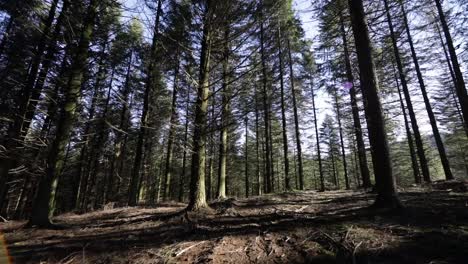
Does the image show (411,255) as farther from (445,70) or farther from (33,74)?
(445,70)

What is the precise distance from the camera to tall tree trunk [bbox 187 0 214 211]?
254 inches

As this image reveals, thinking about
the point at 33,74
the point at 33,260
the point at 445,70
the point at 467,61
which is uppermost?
the point at 445,70

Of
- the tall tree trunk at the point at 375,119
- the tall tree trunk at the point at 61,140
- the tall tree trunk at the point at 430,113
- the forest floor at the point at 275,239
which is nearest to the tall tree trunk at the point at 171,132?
the forest floor at the point at 275,239

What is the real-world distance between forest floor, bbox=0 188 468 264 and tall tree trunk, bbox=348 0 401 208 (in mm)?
525

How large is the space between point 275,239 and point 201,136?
Result: 3.64 metres

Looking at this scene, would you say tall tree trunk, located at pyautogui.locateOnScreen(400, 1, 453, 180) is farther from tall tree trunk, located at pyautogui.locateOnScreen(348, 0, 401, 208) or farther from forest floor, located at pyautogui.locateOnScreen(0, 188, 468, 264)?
tall tree trunk, located at pyautogui.locateOnScreen(348, 0, 401, 208)

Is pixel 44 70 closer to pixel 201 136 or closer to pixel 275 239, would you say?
pixel 201 136

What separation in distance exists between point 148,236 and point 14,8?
1125cm

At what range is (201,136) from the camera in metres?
6.55

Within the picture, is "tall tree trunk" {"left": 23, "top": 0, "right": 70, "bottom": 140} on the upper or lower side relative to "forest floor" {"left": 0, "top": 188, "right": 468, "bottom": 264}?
upper

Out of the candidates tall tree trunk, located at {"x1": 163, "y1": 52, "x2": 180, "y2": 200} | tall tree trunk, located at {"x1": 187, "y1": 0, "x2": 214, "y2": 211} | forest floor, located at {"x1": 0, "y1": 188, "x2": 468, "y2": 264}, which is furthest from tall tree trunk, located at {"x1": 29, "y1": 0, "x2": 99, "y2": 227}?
tall tree trunk, located at {"x1": 187, "y1": 0, "x2": 214, "y2": 211}

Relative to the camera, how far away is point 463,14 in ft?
33.9

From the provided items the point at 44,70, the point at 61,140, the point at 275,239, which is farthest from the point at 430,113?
A: the point at 44,70

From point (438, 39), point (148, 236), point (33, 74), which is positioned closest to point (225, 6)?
point (148, 236)
